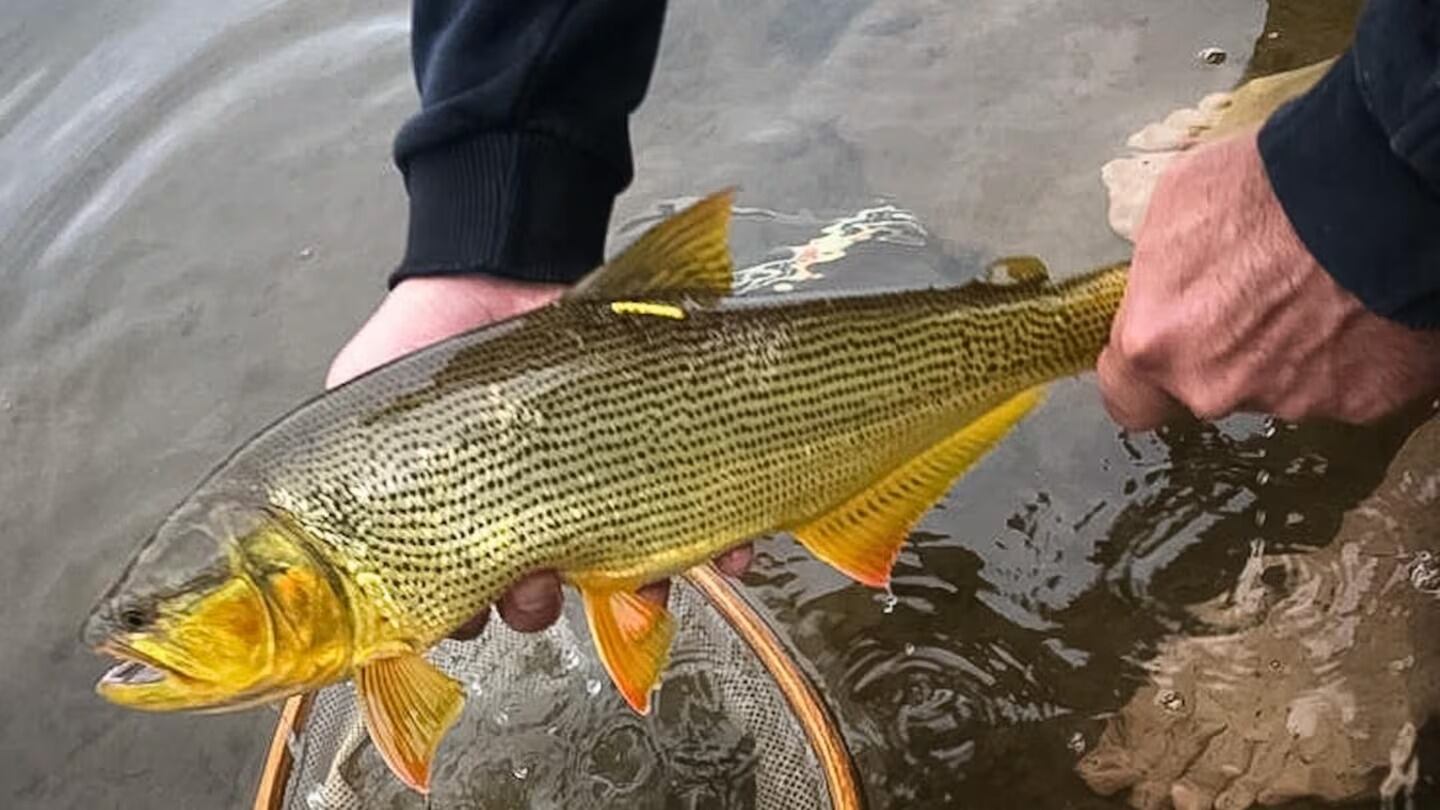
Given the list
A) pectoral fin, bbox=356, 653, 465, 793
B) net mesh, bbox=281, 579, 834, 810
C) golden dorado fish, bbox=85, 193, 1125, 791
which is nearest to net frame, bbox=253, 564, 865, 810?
net mesh, bbox=281, 579, 834, 810

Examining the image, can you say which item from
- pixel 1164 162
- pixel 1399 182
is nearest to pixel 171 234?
pixel 1164 162

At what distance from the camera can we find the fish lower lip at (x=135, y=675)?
Result: 2107 millimetres

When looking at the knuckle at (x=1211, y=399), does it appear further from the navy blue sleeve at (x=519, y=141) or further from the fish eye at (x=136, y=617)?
the fish eye at (x=136, y=617)

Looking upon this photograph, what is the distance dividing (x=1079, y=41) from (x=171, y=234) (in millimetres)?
2527

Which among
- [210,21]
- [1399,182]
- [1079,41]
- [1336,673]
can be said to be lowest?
[1336,673]

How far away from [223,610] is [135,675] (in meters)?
0.18

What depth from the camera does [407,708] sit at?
2.24m

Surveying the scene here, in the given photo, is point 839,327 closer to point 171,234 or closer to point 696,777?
point 696,777

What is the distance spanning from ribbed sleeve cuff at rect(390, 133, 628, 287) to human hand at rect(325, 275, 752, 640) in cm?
3

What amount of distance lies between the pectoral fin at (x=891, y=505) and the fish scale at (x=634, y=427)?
0.03m

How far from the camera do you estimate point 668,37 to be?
195 inches

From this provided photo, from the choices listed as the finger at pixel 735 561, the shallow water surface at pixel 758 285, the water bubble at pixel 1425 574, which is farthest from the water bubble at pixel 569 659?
the water bubble at pixel 1425 574

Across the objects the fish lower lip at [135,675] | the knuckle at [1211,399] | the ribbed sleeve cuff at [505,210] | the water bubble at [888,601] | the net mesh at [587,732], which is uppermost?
the ribbed sleeve cuff at [505,210]

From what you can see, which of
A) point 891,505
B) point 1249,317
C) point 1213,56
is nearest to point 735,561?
point 891,505
